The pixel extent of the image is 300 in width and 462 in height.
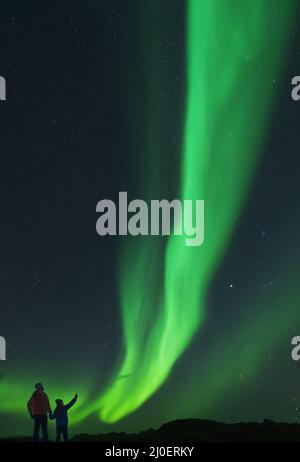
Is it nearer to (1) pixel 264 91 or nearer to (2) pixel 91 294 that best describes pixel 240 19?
(1) pixel 264 91

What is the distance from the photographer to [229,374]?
4.07 m

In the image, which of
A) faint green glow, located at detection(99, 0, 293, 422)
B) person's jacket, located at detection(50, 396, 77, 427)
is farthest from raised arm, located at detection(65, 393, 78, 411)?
faint green glow, located at detection(99, 0, 293, 422)

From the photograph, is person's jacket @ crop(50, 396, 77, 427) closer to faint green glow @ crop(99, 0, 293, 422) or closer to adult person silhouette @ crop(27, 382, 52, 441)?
adult person silhouette @ crop(27, 382, 52, 441)

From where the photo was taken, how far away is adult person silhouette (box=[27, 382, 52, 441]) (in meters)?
3.96

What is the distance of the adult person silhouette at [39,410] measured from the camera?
13.0 feet

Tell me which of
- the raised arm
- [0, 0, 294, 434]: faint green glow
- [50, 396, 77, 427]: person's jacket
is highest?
[0, 0, 294, 434]: faint green glow

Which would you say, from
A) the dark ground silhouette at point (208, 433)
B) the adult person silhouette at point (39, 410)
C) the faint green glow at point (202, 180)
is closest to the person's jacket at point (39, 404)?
the adult person silhouette at point (39, 410)

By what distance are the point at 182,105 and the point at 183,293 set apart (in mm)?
995

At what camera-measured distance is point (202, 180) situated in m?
4.02

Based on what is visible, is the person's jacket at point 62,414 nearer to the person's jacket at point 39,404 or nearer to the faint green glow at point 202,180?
the person's jacket at point 39,404

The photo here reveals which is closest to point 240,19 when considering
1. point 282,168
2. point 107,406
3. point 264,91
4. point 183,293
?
point 264,91

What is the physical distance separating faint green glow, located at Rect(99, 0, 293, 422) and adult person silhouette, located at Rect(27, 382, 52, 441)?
293 mm

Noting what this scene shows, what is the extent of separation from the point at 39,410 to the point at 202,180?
1487mm

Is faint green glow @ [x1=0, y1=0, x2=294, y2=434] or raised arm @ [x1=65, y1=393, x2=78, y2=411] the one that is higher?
faint green glow @ [x1=0, y1=0, x2=294, y2=434]
